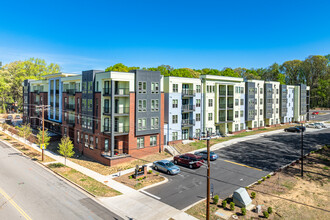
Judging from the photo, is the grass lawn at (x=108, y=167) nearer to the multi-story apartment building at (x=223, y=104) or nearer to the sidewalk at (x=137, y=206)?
the sidewalk at (x=137, y=206)

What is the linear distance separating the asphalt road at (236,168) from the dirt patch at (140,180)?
133 centimetres

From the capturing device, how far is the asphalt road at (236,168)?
22.7m

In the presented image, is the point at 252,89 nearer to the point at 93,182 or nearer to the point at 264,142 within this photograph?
the point at 264,142

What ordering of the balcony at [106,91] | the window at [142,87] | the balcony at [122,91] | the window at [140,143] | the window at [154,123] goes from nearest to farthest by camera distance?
the balcony at [106,91] < the balcony at [122,91] < the window at [142,87] < the window at [140,143] < the window at [154,123]

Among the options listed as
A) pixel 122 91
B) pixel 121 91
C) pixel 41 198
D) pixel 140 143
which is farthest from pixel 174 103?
pixel 41 198

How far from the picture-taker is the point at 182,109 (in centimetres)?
4191

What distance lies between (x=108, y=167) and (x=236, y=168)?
17783mm

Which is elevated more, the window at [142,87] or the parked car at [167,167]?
the window at [142,87]

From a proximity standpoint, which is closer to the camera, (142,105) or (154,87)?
(142,105)

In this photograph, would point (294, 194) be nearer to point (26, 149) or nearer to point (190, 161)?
point (190, 161)

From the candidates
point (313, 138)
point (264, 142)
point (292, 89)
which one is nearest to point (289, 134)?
point (313, 138)

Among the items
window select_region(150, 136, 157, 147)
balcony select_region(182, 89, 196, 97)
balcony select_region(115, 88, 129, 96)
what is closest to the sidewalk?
window select_region(150, 136, 157, 147)

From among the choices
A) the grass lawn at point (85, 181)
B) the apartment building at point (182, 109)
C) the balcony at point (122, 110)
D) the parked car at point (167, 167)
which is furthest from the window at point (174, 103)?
the grass lawn at point (85, 181)

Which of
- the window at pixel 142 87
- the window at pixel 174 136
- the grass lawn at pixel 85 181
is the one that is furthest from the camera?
the window at pixel 174 136
